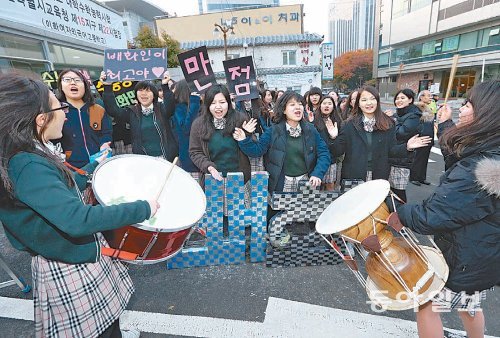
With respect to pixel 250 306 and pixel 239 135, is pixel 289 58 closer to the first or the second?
pixel 239 135

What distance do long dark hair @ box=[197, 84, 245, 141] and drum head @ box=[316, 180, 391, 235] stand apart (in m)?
1.63

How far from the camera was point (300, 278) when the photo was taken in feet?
10.0

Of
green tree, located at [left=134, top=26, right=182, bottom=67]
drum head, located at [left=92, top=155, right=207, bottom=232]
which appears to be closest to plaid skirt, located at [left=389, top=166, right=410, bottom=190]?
drum head, located at [left=92, top=155, right=207, bottom=232]

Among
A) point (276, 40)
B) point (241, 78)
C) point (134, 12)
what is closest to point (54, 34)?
point (241, 78)

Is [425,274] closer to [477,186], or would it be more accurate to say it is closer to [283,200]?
[477,186]

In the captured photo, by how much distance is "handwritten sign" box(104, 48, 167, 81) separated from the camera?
4406 millimetres

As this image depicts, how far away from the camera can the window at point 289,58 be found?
2734cm

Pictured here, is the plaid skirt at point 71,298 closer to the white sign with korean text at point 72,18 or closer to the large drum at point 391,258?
the large drum at point 391,258

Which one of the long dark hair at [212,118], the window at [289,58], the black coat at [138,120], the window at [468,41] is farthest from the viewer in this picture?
the window at [468,41]

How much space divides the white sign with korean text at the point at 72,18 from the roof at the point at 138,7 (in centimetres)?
3892

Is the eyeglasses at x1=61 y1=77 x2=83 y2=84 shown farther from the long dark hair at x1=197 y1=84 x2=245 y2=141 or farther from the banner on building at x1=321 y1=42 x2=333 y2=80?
the banner on building at x1=321 y1=42 x2=333 y2=80

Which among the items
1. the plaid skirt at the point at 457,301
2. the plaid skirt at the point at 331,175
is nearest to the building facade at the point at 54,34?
the plaid skirt at the point at 331,175

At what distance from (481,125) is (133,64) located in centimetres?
451

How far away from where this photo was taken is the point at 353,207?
2.06m
